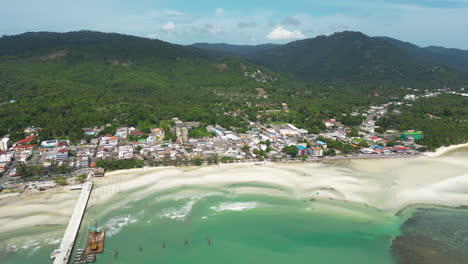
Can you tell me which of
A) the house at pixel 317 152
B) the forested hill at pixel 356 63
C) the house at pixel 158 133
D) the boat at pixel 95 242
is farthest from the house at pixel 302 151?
the forested hill at pixel 356 63

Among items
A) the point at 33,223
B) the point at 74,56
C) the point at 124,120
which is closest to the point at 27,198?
the point at 33,223

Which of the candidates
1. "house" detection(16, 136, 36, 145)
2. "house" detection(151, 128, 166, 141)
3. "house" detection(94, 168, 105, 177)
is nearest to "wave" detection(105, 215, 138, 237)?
"house" detection(94, 168, 105, 177)

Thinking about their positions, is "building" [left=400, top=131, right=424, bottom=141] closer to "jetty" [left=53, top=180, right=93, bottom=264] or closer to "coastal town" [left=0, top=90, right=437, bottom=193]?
"coastal town" [left=0, top=90, right=437, bottom=193]

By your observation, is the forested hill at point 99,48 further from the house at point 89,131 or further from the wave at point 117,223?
the wave at point 117,223

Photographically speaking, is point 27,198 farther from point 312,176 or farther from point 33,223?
point 312,176

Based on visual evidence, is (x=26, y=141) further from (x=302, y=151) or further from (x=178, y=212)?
(x=302, y=151)
